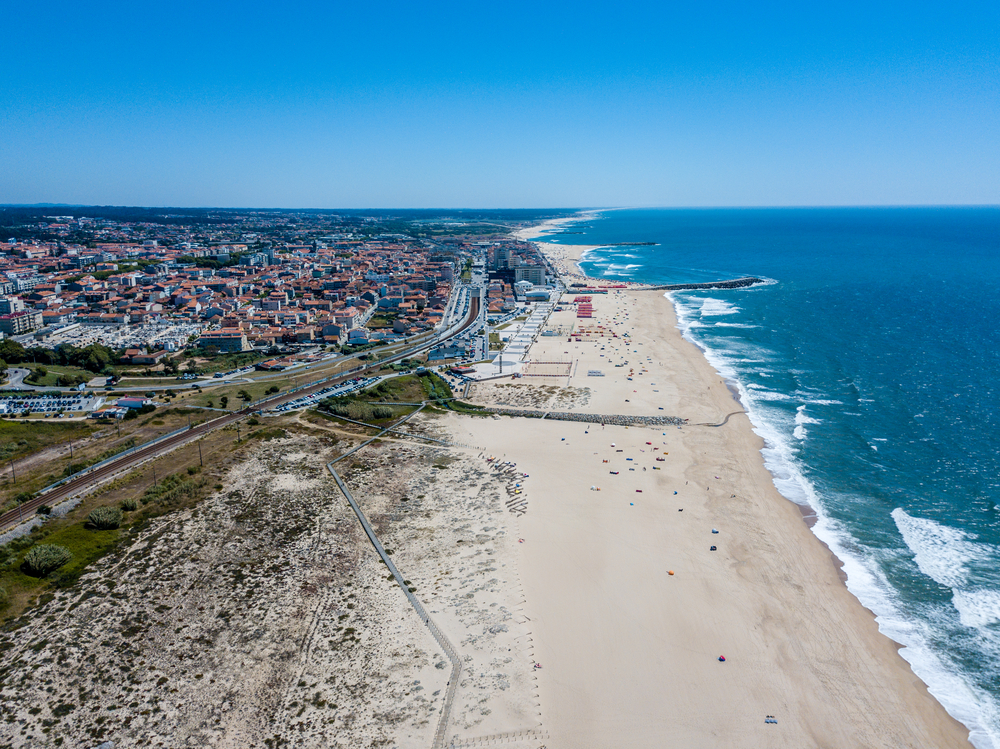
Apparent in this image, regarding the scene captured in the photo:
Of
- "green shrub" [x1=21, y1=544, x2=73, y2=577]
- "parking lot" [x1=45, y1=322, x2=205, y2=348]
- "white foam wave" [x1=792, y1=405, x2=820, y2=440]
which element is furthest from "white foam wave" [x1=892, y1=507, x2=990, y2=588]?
"parking lot" [x1=45, y1=322, x2=205, y2=348]

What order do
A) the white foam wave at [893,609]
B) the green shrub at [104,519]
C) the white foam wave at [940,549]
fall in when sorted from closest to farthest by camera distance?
1. the white foam wave at [893,609]
2. the white foam wave at [940,549]
3. the green shrub at [104,519]

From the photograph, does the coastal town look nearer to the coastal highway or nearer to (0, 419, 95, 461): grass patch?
the coastal highway

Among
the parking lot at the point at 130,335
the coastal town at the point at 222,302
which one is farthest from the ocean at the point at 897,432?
the parking lot at the point at 130,335

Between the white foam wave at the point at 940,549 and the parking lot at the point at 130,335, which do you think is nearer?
the white foam wave at the point at 940,549

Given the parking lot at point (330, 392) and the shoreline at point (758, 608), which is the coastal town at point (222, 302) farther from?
the shoreline at point (758, 608)

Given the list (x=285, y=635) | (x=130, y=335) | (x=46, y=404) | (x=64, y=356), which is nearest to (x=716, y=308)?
(x=285, y=635)

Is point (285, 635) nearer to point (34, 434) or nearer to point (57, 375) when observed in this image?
point (34, 434)
